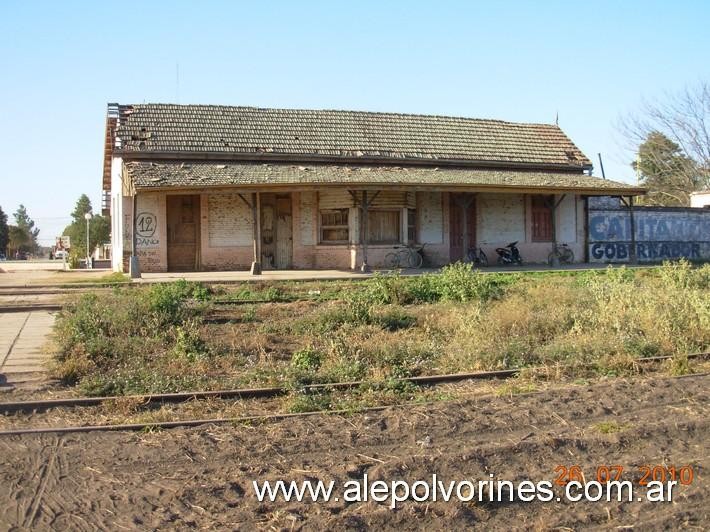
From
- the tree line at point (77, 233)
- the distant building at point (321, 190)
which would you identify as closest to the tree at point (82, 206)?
the tree line at point (77, 233)

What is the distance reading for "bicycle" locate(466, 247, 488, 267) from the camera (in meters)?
24.2

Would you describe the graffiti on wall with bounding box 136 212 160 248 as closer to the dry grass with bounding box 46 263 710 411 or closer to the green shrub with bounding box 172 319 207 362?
the dry grass with bounding box 46 263 710 411

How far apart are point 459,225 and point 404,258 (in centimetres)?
288

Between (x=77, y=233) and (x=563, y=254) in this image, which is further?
(x=77, y=233)

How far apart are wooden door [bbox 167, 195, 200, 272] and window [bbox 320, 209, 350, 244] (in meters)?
3.75

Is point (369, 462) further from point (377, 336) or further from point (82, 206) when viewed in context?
point (82, 206)

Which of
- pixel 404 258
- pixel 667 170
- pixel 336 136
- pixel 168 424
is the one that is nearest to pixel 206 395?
pixel 168 424

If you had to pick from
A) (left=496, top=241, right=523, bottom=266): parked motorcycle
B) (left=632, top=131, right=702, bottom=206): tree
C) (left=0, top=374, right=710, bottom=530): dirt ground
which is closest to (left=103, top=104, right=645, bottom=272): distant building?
(left=496, top=241, right=523, bottom=266): parked motorcycle

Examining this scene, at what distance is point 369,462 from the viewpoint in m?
5.55

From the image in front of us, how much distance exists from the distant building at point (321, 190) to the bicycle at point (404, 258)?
27 centimetres

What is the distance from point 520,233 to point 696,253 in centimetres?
761

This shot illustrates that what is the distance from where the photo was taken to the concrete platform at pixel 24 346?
8.64m

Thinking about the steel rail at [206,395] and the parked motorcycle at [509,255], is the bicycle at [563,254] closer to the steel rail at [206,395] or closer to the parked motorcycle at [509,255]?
the parked motorcycle at [509,255]

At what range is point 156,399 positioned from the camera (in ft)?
24.5
